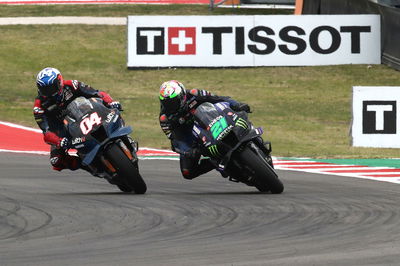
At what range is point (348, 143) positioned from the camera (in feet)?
71.8

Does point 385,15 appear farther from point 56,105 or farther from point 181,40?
point 56,105

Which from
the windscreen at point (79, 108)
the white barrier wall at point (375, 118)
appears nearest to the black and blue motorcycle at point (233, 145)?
the windscreen at point (79, 108)

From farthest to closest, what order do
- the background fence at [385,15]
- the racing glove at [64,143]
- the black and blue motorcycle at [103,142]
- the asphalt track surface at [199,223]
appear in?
1. the background fence at [385,15]
2. the racing glove at [64,143]
3. the black and blue motorcycle at [103,142]
4. the asphalt track surface at [199,223]

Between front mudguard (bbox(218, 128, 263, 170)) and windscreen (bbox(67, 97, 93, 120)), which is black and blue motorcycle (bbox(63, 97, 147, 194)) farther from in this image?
front mudguard (bbox(218, 128, 263, 170))

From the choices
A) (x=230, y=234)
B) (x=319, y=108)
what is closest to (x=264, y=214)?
(x=230, y=234)

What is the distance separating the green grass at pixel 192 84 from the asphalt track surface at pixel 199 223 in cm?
621

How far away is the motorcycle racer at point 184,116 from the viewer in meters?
13.1

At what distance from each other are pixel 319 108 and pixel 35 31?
1415 cm

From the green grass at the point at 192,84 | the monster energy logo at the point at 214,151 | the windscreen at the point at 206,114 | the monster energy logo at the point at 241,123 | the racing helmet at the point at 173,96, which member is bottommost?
the green grass at the point at 192,84

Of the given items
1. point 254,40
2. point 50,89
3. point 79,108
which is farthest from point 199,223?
point 254,40

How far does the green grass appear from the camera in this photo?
22.9 meters

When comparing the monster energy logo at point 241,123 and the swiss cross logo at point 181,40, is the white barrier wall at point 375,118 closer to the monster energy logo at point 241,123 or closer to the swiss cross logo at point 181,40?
the monster energy logo at point 241,123

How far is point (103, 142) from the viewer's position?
12.9 metres

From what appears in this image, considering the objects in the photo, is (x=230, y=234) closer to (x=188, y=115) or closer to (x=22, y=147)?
(x=188, y=115)
